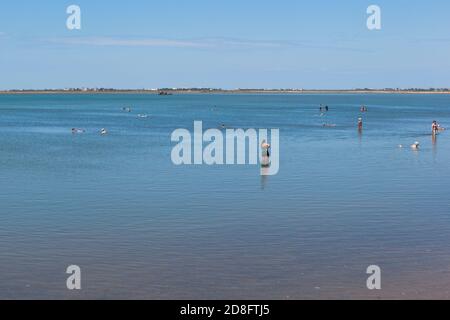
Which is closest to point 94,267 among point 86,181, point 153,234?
point 153,234

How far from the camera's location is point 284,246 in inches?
859

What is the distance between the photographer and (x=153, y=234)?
23.5 meters

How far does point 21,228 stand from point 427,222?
13886mm

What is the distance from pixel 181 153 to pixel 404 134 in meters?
29.6

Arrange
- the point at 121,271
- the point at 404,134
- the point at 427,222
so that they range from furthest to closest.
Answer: the point at 404,134 → the point at 427,222 → the point at 121,271

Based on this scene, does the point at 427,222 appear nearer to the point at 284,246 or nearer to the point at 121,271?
the point at 284,246

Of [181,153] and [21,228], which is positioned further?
[181,153]

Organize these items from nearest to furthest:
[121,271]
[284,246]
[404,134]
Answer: [121,271] < [284,246] < [404,134]
